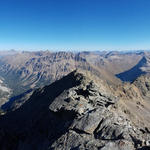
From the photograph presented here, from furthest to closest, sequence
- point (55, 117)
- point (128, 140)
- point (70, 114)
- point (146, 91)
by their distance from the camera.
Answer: point (146, 91) → point (55, 117) → point (70, 114) → point (128, 140)

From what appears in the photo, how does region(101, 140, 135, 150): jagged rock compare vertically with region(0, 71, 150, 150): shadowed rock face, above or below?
above

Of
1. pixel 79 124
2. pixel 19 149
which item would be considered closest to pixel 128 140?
pixel 79 124

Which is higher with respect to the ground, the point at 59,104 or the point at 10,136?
the point at 59,104

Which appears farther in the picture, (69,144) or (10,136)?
(10,136)

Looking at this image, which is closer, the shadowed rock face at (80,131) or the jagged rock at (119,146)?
the jagged rock at (119,146)

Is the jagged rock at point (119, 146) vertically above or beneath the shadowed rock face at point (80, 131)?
above

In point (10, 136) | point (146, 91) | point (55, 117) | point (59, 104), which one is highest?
point (59, 104)

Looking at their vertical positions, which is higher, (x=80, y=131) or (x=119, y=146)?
(x=119, y=146)

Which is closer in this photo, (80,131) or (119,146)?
(119,146)

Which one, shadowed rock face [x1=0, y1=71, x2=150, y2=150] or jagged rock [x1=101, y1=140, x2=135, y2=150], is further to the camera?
shadowed rock face [x1=0, y1=71, x2=150, y2=150]

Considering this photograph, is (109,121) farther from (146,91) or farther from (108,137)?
(146,91)

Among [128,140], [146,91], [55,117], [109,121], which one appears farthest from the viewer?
[146,91]
